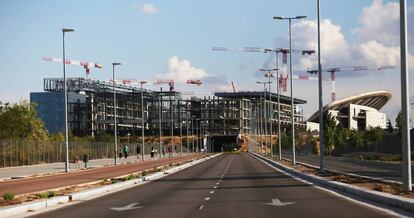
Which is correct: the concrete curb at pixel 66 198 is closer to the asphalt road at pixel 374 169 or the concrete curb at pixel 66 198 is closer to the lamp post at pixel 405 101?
the lamp post at pixel 405 101

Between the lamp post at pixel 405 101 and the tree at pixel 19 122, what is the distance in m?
71.3

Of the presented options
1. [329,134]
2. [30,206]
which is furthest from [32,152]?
[329,134]

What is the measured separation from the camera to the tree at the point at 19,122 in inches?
3403

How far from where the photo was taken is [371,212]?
54.7ft

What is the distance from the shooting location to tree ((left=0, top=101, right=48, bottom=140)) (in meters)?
86.4

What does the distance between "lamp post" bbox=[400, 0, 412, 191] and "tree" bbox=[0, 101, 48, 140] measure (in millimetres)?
71295

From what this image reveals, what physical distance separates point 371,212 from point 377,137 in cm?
8995

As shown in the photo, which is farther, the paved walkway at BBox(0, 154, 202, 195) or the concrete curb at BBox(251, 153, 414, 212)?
the paved walkway at BBox(0, 154, 202, 195)

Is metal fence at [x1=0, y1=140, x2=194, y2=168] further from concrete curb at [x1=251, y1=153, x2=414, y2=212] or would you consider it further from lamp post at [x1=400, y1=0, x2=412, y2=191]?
lamp post at [x1=400, y1=0, x2=412, y2=191]

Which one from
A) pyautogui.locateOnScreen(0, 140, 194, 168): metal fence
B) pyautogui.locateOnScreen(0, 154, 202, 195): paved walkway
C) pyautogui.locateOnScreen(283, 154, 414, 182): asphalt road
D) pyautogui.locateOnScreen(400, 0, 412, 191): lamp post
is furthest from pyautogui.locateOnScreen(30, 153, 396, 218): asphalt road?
pyautogui.locateOnScreen(0, 140, 194, 168): metal fence

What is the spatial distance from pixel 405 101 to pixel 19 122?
242 ft

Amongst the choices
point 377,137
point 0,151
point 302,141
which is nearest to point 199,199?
point 0,151

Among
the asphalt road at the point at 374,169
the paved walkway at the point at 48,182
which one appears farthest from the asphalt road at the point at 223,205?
the asphalt road at the point at 374,169

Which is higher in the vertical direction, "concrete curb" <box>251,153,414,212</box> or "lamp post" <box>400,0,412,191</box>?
"lamp post" <box>400,0,412,191</box>
